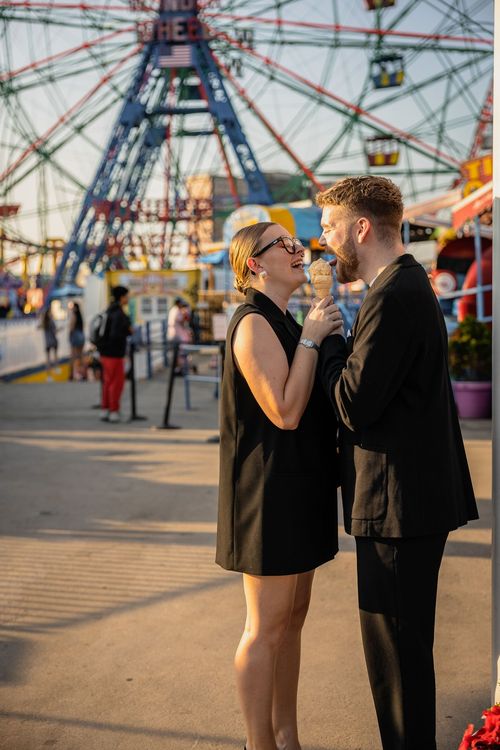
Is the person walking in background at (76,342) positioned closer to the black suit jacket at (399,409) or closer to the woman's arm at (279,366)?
the woman's arm at (279,366)

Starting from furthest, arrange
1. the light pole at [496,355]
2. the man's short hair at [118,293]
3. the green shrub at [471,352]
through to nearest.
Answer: the man's short hair at [118,293] < the green shrub at [471,352] < the light pole at [496,355]

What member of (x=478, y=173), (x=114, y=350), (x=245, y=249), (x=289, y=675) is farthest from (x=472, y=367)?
(x=245, y=249)

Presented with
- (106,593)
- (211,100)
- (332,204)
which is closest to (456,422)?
(332,204)

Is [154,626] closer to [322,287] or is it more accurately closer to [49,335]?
[322,287]

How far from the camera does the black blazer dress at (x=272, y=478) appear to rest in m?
2.21

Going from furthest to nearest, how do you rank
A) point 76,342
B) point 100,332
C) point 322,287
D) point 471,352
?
point 76,342 → point 100,332 → point 471,352 → point 322,287

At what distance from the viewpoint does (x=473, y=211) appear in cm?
968

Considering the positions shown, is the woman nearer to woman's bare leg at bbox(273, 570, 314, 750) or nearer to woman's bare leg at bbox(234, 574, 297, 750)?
woman's bare leg at bbox(234, 574, 297, 750)

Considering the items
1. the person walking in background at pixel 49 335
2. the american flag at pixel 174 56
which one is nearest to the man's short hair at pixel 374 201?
the person walking in background at pixel 49 335

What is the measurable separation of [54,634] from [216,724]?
103cm

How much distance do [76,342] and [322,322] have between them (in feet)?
47.8

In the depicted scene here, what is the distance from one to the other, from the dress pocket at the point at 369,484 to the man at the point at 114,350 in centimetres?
734

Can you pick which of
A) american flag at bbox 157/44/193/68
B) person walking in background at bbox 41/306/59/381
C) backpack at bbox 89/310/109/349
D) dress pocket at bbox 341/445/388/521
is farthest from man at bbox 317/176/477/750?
american flag at bbox 157/44/193/68

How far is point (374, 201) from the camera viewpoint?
6.79 ft
